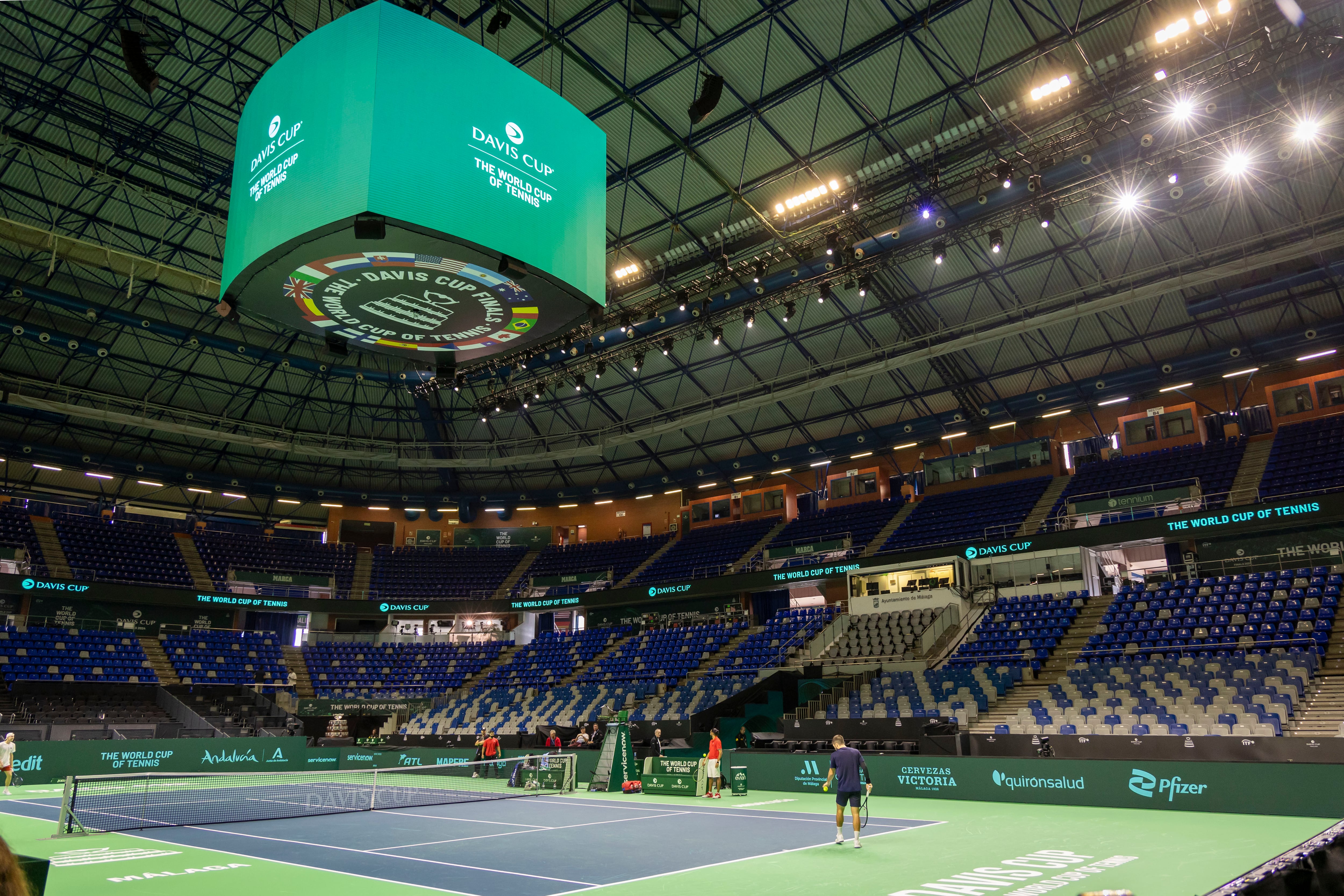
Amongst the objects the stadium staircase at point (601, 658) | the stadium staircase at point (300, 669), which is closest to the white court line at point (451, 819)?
the stadium staircase at point (601, 658)

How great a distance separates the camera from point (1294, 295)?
31625 millimetres

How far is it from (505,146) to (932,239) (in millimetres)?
19711

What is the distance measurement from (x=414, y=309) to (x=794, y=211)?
19.3 meters

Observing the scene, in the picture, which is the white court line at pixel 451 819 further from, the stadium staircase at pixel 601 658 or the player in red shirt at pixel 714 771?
the stadium staircase at pixel 601 658

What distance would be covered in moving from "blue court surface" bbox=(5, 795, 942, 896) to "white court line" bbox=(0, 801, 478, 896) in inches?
2.3

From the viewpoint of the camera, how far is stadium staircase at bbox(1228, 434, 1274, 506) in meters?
30.7

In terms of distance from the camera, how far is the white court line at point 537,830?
14125 millimetres

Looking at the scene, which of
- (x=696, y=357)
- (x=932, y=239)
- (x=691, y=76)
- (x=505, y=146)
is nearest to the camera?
(x=505, y=146)

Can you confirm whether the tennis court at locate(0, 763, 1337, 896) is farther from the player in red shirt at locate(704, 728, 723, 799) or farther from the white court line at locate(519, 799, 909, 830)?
the player in red shirt at locate(704, 728, 723, 799)

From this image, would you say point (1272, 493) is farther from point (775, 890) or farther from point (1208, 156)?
point (775, 890)

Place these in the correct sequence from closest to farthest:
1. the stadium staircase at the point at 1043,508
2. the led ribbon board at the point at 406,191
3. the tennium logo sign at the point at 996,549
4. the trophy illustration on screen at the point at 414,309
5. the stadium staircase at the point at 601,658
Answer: the led ribbon board at the point at 406,191, the trophy illustration on screen at the point at 414,309, the tennium logo sign at the point at 996,549, the stadium staircase at the point at 1043,508, the stadium staircase at the point at 601,658

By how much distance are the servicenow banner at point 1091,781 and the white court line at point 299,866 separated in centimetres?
1302

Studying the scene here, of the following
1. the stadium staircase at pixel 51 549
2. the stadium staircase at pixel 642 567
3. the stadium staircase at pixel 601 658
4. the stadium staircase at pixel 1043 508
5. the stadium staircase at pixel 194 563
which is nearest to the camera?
the stadium staircase at pixel 1043 508

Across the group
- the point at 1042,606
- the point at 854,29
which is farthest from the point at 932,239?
the point at 1042,606
